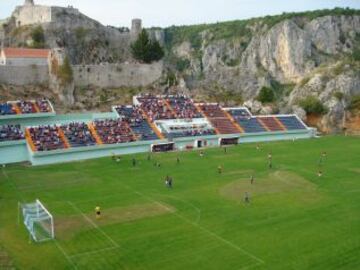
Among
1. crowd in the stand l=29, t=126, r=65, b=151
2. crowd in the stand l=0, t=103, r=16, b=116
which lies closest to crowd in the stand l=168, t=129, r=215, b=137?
crowd in the stand l=29, t=126, r=65, b=151

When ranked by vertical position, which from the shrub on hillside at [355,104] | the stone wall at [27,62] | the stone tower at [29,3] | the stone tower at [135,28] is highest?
the stone tower at [29,3]

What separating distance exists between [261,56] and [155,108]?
7803 cm

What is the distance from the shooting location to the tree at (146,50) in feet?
267

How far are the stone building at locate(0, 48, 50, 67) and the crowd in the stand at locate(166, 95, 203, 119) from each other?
1879cm

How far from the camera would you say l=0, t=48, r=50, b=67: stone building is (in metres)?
69.4

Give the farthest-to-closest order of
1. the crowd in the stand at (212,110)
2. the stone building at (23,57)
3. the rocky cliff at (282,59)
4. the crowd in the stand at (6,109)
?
the rocky cliff at (282,59)
the crowd in the stand at (212,110)
the stone building at (23,57)
the crowd in the stand at (6,109)

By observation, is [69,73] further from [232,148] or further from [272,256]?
[272,256]

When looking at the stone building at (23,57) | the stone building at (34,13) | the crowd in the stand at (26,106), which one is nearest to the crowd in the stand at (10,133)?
the crowd in the stand at (26,106)

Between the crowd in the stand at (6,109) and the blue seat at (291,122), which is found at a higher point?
the crowd in the stand at (6,109)

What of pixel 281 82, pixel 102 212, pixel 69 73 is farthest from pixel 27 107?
pixel 281 82

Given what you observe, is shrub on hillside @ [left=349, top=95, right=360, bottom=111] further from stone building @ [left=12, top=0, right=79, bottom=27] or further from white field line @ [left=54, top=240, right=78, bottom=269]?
white field line @ [left=54, top=240, right=78, bottom=269]

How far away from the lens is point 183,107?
70.4m

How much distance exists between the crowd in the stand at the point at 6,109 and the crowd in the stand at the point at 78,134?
6218 mm

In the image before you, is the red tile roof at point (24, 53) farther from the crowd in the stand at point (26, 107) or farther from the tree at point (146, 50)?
the tree at point (146, 50)
